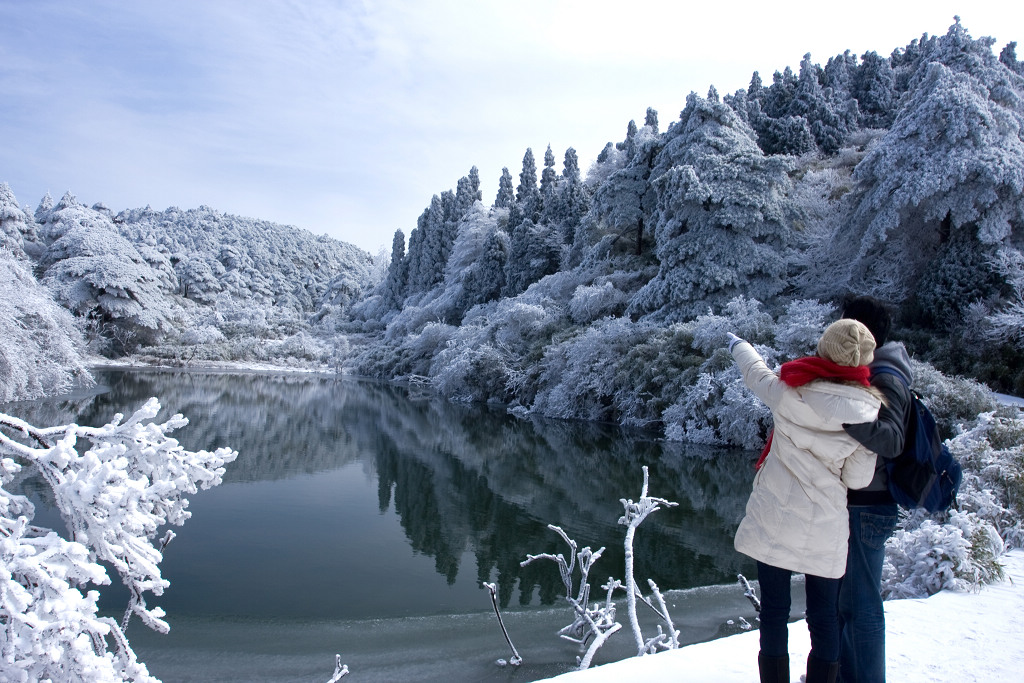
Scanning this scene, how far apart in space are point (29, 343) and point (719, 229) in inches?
747

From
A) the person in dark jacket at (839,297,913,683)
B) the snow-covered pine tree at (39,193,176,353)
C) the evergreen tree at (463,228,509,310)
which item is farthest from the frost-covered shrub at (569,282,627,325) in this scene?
the snow-covered pine tree at (39,193,176,353)

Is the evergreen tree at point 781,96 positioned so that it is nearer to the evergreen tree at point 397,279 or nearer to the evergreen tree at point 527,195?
the evergreen tree at point 527,195

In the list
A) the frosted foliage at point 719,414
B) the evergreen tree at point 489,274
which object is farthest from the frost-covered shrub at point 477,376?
the evergreen tree at point 489,274

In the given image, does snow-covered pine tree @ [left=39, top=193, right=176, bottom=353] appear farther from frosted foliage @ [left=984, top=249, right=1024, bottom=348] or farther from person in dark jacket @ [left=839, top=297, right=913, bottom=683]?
person in dark jacket @ [left=839, top=297, right=913, bottom=683]

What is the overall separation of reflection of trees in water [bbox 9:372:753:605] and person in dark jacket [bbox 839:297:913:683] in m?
4.19

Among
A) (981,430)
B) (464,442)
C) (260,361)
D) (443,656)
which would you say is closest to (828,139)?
(464,442)

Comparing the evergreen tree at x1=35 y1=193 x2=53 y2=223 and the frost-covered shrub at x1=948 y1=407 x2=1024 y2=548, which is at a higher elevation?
the evergreen tree at x1=35 y1=193 x2=53 y2=223

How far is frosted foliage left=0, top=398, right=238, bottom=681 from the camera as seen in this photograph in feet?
6.07

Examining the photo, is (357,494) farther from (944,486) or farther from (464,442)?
(944,486)

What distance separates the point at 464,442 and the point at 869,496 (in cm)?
1353

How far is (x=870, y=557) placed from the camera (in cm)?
241

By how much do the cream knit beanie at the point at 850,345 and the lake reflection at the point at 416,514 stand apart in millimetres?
4737

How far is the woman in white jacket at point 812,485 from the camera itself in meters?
2.23

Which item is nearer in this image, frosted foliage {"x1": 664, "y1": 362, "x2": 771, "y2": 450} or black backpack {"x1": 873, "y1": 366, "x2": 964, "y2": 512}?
black backpack {"x1": 873, "y1": 366, "x2": 964, "y2": 512}
